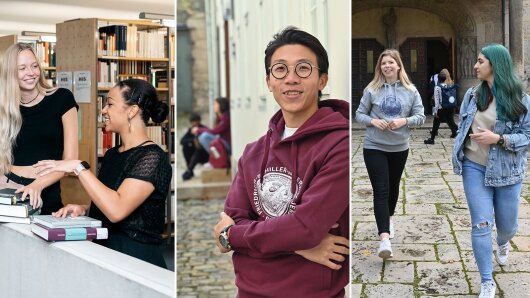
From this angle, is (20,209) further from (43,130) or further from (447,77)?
(447,77)

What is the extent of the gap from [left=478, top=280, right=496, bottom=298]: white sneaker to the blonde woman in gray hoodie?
1.26 ft

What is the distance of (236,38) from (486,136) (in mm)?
1686

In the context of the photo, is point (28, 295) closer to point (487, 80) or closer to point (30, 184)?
point (30, 184)

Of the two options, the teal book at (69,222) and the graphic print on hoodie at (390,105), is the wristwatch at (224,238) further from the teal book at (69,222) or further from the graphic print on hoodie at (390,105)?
the graphic print on hoodie at (390,105)

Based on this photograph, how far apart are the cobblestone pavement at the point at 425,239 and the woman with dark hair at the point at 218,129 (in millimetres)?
1699

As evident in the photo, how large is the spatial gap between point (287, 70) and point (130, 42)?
439 cm

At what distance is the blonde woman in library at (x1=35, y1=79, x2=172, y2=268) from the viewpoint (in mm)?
2168

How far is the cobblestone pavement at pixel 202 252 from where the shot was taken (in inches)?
44.9

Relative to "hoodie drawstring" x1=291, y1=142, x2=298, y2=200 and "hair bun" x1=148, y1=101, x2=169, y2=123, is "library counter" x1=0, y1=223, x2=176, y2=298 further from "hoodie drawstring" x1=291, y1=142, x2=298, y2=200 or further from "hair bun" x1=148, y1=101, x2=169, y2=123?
"hoodie drawstring" x1=291, y1=142, x2=298, y2=200

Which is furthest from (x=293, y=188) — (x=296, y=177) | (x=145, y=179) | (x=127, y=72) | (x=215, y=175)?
(x=127, y=72)

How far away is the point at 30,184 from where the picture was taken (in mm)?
2689

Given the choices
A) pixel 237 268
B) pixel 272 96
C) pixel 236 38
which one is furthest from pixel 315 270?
pixel 236 38

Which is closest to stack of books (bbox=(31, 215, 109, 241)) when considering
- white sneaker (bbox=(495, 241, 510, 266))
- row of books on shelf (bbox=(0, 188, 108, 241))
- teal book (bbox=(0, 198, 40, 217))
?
row of books on shelf (bbox=(0, 188, 108, 241))

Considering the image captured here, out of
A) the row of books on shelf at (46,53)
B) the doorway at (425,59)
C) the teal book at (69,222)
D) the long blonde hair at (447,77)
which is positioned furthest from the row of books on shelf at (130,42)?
the long blonde hair at (447,77)
